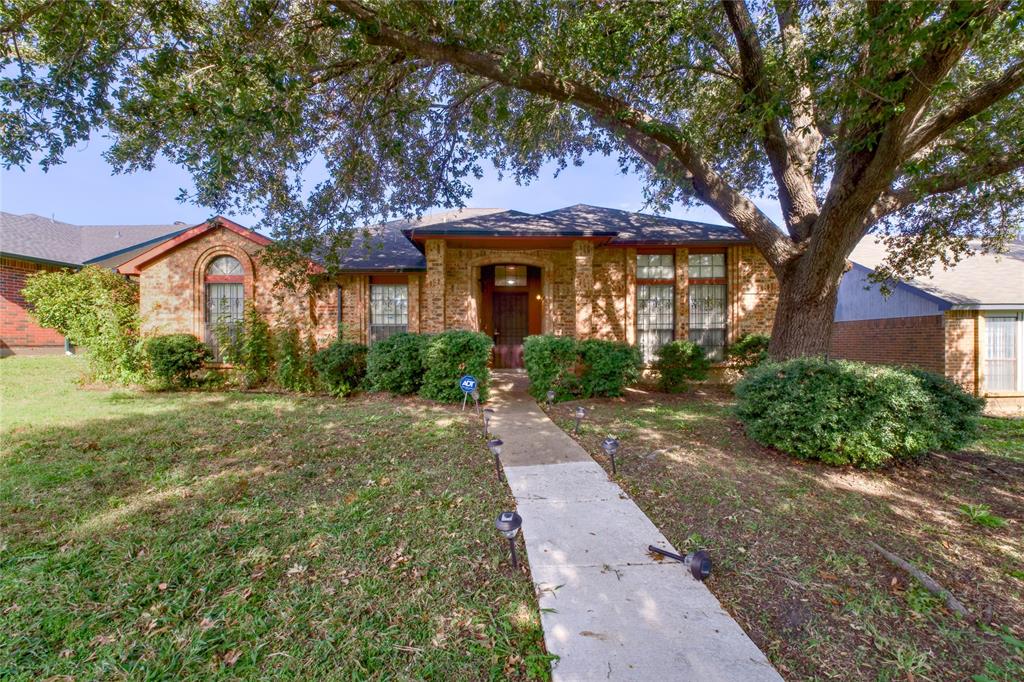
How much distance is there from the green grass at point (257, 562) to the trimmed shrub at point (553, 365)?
10.2 ft

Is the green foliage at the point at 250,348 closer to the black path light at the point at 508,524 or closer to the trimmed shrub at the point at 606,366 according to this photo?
the trimmed shrub at the point at 606,366

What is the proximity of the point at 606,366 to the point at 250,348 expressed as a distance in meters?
8.88

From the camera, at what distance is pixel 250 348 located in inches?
396

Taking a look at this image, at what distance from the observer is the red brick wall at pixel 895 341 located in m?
10.1

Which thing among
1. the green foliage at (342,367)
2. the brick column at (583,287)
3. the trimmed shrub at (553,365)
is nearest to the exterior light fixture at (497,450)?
the trimmed shrub at (553,365)

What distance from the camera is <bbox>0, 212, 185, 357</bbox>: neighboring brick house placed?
13.9 meters

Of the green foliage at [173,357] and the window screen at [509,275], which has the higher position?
the window screen at [509,275]

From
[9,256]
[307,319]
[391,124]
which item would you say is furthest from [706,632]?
[9,256]

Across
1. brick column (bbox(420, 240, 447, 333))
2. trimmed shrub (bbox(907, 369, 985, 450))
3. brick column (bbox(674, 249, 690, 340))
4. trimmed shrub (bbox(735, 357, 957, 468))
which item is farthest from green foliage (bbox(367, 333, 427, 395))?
trimmed shrub (bbox(907, 369, 985, 450))

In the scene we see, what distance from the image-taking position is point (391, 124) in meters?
7.98

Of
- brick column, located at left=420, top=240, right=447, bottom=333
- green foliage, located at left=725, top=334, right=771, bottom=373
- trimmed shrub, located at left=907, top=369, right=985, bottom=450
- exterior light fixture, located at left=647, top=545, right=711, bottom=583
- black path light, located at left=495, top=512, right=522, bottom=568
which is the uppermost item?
brick column, located at left=420, top=240, right=447, bottom=333

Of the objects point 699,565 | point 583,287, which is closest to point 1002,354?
point 583,287

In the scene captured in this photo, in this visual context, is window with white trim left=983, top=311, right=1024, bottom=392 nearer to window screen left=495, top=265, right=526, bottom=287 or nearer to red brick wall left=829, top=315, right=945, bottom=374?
red brick wall left=829, top=315, right=945, bottom=374

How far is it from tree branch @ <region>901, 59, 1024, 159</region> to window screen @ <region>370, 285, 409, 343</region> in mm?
10472
